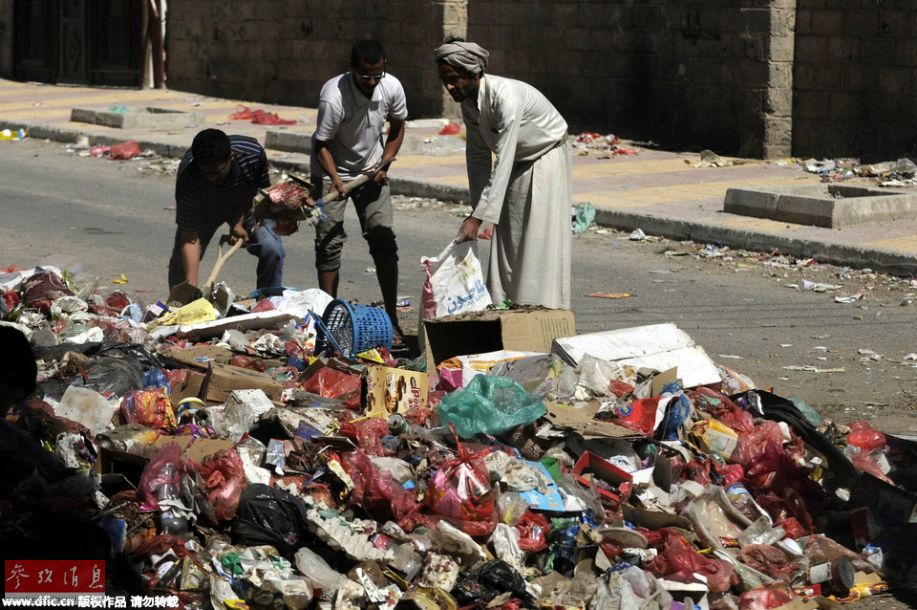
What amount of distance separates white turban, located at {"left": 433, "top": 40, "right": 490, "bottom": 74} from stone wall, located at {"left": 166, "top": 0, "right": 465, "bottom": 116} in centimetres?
1255

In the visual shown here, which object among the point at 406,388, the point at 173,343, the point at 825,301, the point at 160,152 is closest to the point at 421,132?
the point at 160,152

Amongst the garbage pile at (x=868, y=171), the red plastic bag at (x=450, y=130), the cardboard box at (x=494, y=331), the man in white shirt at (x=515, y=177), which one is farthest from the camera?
the red plastic bag at (x=450, y=130)

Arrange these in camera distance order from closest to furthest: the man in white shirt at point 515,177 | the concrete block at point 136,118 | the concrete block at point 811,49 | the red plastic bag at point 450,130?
the man in white shirt at point 515,177 → the concrete block at point 811,49 → the red plastic bag at point 450,130 → the concrete block at point 136,118

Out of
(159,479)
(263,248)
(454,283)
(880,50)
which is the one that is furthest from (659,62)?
(159,479)

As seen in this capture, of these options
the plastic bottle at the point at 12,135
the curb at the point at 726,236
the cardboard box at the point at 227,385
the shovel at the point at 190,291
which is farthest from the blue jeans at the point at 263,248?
the plastic bottle at the point at 12,135

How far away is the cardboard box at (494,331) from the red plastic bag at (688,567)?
191 cm

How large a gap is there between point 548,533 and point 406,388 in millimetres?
1239

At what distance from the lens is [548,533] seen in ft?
15.3

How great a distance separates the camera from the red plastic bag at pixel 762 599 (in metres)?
4.42

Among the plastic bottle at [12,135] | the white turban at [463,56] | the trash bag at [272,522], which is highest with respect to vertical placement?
the white turban at [463,56]

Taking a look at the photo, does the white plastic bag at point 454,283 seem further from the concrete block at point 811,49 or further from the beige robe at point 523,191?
the concrete block at point 811,49

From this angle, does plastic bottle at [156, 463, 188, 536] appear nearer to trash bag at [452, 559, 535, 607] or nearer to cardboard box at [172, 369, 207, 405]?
trash bag at [452, 559, 535, 607]

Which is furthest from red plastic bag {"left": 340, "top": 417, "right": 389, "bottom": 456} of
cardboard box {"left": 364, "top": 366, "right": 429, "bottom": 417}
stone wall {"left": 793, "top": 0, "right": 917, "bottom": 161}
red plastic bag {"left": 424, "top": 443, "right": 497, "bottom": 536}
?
stone wall {"left": 793, "top": 0, "right": 917, "bottom": 161}

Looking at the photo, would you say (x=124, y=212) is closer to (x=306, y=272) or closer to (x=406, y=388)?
(x=306, y=272)
